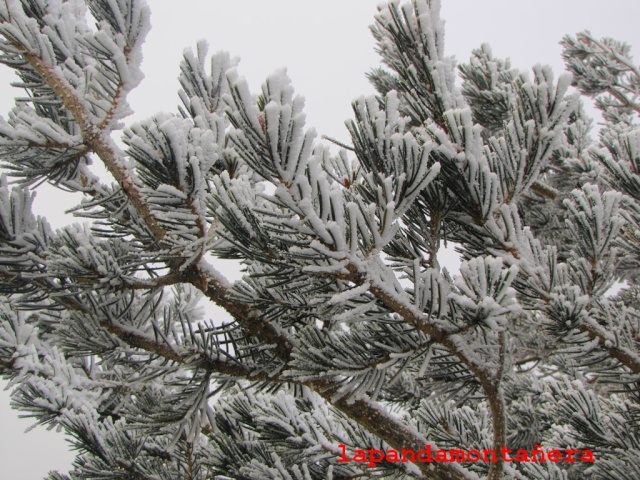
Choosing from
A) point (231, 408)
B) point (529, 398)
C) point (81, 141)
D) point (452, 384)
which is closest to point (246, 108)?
point (81, 141)

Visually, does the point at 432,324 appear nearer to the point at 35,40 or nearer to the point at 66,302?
the point at 66,302

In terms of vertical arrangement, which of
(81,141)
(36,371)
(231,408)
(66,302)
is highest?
(81,141)

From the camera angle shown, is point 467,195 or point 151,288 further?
point 151,288

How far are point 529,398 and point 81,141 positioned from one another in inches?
136

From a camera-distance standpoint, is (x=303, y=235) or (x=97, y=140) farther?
(x=97, y=140)

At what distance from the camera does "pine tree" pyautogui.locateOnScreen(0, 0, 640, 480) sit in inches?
37.2

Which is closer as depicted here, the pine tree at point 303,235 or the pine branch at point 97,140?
the pine tree at point 303,235

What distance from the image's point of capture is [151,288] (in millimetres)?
1312

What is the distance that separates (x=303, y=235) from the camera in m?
0.97

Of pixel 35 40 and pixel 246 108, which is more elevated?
pixel 35 40

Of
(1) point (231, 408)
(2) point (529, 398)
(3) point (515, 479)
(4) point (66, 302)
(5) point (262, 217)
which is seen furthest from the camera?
(2) point (529, 398)

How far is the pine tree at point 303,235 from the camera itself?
0.94 metres

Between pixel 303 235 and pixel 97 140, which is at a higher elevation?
pixel 97 140

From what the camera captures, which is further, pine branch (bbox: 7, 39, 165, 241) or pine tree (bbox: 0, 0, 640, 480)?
pine branch (bbox: 7, 39, 165, 241)
